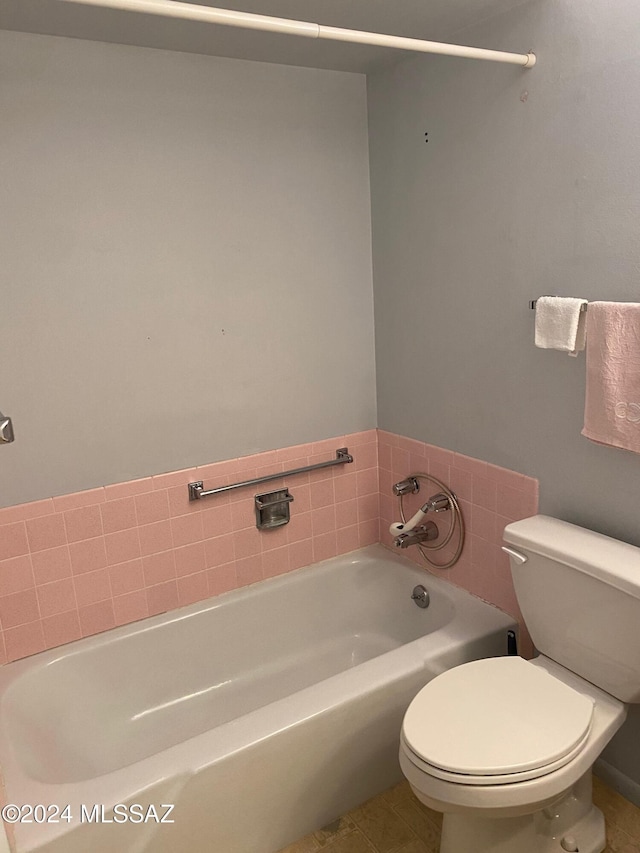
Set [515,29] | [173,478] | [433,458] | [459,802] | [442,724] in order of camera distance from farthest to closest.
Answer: [433,458] → [173,478] → [515,29] → [442,724] → [459,802]

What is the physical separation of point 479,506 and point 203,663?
112 centimetres

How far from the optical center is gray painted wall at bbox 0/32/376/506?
71.9 inches

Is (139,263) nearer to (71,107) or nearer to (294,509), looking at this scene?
(71,107)

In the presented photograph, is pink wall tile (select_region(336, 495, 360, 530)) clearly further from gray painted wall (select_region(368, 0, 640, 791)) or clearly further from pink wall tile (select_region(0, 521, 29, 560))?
pink wall tile (select_region(0, 521, 29, 560))

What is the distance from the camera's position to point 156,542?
2146mm

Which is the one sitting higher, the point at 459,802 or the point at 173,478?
the point at 173,478

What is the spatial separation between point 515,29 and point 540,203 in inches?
18.8

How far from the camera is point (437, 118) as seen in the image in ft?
6.69

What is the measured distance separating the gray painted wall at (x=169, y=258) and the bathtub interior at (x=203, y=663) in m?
0.55

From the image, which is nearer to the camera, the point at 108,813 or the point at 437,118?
the point at 108,813

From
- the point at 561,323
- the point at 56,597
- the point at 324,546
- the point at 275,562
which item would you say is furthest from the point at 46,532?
the point at 561,323

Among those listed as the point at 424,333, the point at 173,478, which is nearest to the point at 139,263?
the point at 173,478

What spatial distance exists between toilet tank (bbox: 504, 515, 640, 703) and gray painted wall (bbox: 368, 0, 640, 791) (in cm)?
16

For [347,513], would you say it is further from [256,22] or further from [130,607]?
[256,22]
